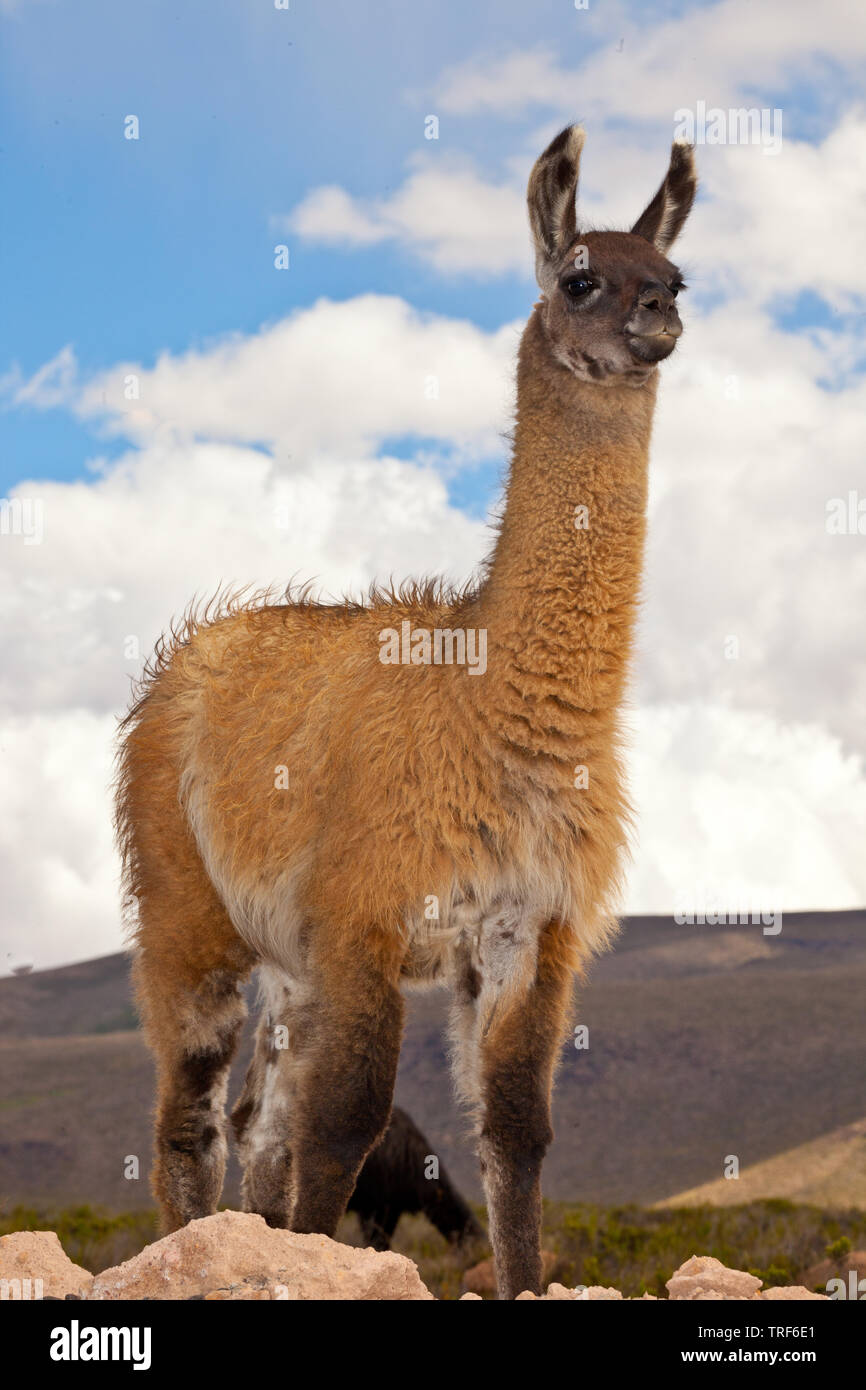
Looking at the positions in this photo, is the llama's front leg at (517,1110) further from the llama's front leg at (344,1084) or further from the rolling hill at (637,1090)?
the rolling hill at (637,1090)

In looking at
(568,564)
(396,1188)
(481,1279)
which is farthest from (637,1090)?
(568,564)

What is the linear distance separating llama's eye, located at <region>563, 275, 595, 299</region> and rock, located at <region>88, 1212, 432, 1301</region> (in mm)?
3584

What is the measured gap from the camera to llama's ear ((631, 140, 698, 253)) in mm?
6242

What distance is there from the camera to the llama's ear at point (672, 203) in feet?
20.5

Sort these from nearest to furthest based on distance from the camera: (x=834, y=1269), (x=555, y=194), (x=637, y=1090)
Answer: (x=555, y=194)
(x=834, y=1269)
(x=637, y=1090)

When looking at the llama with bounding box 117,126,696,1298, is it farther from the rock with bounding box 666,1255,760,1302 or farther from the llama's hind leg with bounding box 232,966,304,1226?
the rock with bounding box 666,1255,760,1302

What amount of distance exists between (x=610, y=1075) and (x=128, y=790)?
17155 mm

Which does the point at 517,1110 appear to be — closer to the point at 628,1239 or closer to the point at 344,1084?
the point at 344,1084

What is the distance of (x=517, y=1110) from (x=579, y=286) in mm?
3168

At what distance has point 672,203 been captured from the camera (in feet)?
20.6

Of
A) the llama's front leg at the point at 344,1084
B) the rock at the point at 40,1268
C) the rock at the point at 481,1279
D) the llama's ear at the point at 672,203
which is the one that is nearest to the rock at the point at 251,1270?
the rock at the point at 40,1268

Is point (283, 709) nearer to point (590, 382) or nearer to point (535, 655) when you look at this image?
point (535, 655)

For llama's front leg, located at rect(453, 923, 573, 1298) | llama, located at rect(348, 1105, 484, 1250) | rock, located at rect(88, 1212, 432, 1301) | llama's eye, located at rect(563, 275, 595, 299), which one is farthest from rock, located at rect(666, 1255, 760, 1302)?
llama, located at rect(348, 1105, 484, 1250)
